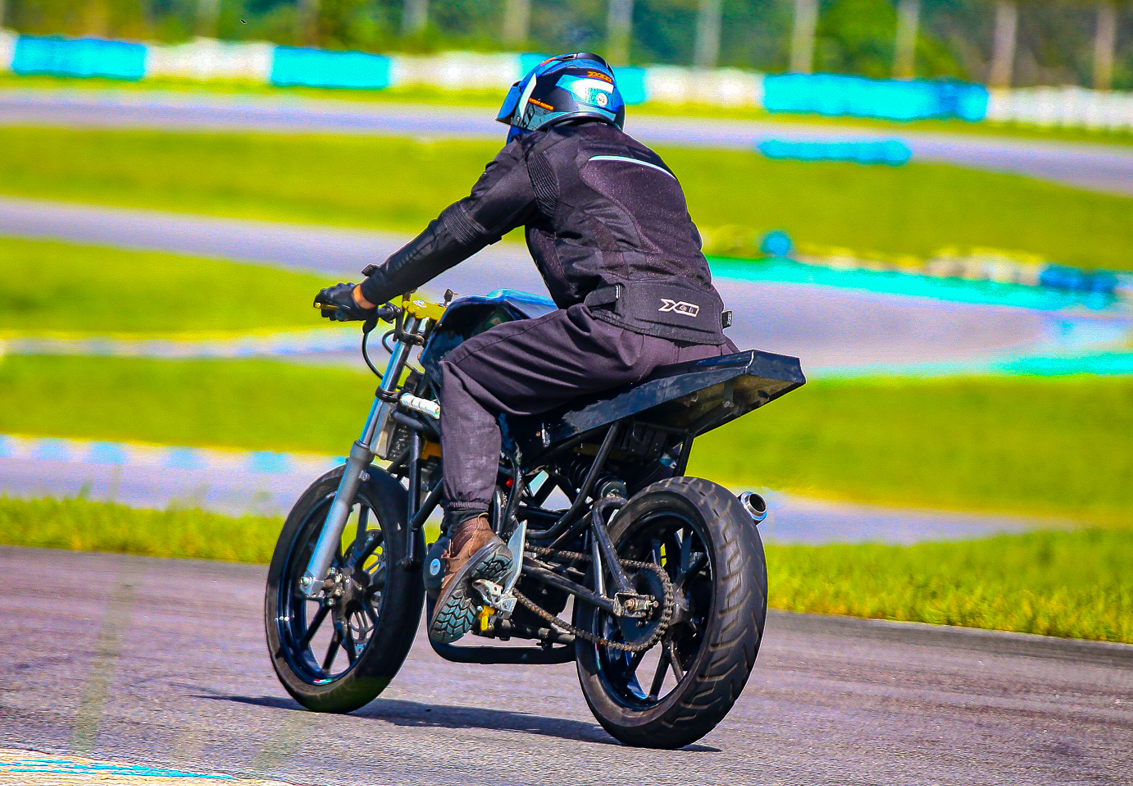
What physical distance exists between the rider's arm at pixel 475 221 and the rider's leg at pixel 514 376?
0.30 m

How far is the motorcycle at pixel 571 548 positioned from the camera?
430 cm

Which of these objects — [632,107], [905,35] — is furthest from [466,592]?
[905,35]

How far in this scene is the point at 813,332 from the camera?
2111cm

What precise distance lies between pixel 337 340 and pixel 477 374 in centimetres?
1557

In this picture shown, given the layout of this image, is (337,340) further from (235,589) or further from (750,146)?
(750,146)

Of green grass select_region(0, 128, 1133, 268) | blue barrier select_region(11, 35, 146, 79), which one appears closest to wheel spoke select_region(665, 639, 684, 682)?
green grass select_region(0, 128, 1133, 268)

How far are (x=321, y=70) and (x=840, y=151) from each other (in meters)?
17.3

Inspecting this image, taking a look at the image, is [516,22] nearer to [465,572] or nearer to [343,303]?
[343,303]

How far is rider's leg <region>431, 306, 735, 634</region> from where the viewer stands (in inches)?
179

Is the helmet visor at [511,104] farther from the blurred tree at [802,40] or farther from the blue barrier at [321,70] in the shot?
the blurred tree at [802,40]

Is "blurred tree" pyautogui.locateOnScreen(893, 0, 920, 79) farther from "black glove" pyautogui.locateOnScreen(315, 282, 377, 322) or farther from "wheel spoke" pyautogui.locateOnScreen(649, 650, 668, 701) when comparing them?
"wheel spoke" pyautogui.locateOnScreen(649, 650, 668, 701)

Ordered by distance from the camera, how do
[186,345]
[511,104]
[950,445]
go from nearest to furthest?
[511,104]
[950,445]
[186,345]

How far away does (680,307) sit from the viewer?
462 centimetres

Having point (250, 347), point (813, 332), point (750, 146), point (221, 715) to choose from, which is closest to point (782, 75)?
point (750, 146)
